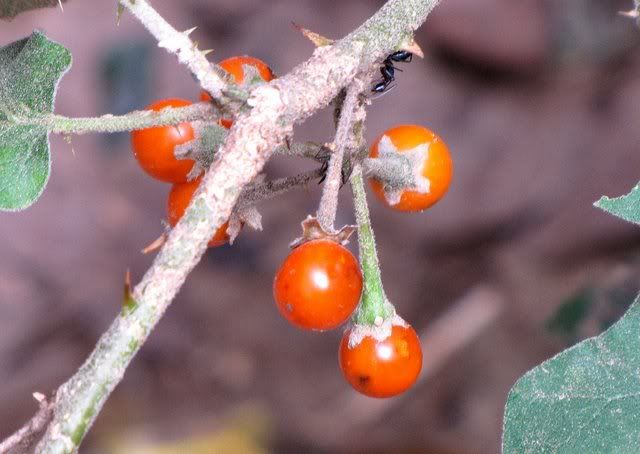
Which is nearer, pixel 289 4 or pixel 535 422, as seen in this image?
pixel 535 422

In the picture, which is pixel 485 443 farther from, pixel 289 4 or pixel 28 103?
pixel 28 103

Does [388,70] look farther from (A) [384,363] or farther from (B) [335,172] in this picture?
Result: (A) [384,363]

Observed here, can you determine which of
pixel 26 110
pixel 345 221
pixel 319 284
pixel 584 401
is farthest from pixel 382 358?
pixel 345 221

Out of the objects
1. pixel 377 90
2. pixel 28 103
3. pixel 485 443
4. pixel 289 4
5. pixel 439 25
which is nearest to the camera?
pixel 28 103

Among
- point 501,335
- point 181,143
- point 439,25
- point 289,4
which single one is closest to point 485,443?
point 501,335

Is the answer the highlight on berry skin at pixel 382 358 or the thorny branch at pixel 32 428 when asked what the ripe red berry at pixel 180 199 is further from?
the thorny branch at pixel 32 428

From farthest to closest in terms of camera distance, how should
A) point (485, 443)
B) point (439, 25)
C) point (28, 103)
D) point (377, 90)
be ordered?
1. point (439, 25)
2. point (485, 443)
3. point (377, 90)
4. point (28, 103)

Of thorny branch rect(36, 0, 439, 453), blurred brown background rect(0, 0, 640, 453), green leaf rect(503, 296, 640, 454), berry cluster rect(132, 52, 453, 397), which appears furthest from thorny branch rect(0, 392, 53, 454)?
blurred brown background rect(0, 0, 640, 453)

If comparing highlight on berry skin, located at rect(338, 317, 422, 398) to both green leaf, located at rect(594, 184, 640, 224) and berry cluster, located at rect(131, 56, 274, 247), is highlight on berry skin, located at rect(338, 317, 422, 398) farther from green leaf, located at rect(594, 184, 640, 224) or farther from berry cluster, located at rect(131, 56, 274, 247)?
green leaf, located at rect(594, 184, 640, 224)

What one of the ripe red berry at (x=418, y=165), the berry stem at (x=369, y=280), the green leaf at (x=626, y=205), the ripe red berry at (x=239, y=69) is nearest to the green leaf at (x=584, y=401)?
the green leaf at (x=626, y=205)

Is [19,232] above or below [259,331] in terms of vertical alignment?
above
